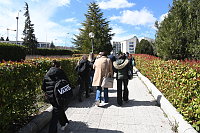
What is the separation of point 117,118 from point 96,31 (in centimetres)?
3417

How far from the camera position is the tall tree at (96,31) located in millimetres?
35781

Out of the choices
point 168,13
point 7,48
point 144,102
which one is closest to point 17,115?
point 144,102

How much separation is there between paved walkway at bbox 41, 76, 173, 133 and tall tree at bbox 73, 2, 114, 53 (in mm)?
29289

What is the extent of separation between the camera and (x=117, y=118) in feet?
16.2

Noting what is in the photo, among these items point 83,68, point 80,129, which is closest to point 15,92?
point 80,129

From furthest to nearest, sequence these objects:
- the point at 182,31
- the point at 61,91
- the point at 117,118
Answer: the point at 182,31, the point at 117,118, the point at 61,91

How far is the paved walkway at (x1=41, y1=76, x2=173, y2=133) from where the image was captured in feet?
13.9

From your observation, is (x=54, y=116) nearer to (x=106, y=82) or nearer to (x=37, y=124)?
(x=37, y=124)

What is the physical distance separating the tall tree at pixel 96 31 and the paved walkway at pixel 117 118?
29289mm

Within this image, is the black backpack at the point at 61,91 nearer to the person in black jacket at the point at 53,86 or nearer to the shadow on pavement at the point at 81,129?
the person in black jacket at the point at 53,86

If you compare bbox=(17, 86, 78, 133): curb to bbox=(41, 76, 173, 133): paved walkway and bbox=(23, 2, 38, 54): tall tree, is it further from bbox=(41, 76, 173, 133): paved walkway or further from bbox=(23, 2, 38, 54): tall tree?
bbox=(23, 2, 38, 54): tall tree

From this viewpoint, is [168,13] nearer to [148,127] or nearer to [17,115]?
[148,127]

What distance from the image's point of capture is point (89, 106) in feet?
19.7

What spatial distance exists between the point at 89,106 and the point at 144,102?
2091 mm
